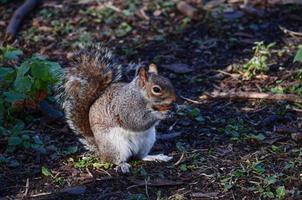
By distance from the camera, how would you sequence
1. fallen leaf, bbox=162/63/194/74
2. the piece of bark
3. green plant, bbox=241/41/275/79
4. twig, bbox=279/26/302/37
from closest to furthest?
green plant, bbox=241/41/275/79 < fallen leaf, bbox=162/63/194/74 < twig, bbox=279/26/302/37 < the piece of bark

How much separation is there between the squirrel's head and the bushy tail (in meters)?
0.23

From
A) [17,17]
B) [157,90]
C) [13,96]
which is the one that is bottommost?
[17,17]

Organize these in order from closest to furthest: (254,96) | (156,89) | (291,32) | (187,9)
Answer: (156,89), (254,96), (291,32), (187,9)

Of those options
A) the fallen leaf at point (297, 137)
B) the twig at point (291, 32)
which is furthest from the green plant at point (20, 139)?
the twig at point (291, 32)

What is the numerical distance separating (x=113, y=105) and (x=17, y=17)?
100 inches

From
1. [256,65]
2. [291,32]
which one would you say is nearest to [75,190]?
[256,65]

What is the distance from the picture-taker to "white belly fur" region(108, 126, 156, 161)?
390 cm

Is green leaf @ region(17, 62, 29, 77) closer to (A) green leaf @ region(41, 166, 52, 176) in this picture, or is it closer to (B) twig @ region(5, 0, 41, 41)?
(A) green leaf @ region(41, 166, 52, 176)

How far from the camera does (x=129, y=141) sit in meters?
3.92

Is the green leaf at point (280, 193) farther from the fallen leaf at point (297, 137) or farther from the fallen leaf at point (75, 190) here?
the fallen leaf at point (75, 190)

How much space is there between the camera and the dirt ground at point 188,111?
369 cm

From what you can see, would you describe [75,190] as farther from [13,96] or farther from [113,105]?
[13,96]

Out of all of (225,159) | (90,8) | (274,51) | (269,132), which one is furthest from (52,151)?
(90,8)

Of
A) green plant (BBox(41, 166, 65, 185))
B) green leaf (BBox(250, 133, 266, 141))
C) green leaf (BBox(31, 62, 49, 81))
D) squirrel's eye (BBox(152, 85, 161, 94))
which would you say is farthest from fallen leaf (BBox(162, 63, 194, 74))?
green plant (BBox(41, 166, 65, 185))
